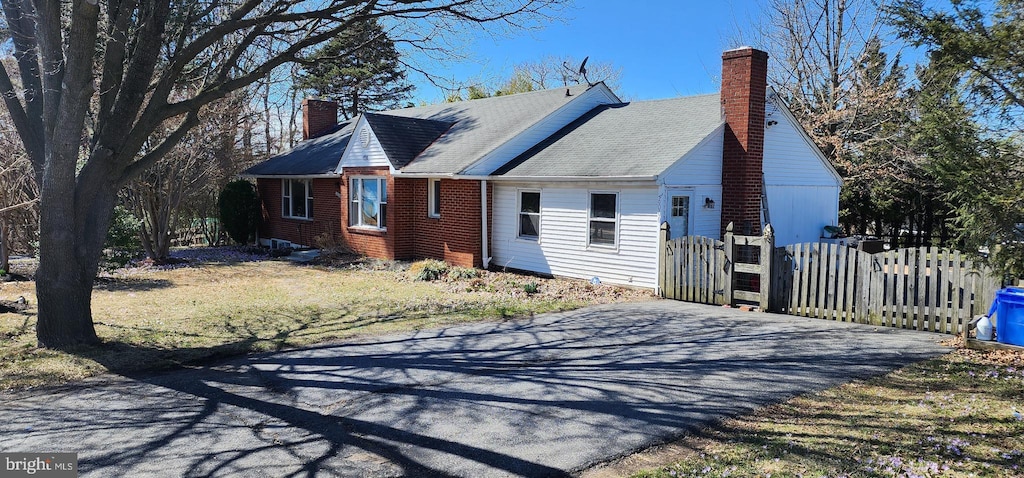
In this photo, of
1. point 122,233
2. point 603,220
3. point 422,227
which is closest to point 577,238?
point 603,220

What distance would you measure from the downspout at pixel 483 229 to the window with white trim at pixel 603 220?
10.4 ft

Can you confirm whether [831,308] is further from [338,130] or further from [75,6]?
[338,130]

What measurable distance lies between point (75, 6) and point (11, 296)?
314 inches

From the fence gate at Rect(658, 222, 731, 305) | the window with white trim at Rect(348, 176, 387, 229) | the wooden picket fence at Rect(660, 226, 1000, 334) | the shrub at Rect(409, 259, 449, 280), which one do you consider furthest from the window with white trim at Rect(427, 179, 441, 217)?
the wooden picket fence at Rect(660, 226, 1000, 334)

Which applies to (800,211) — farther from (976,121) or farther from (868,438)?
(868,438)

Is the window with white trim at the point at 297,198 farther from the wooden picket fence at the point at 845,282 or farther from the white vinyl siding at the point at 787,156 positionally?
the white vinyl siding at the point at 787,156

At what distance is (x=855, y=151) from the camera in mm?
25297

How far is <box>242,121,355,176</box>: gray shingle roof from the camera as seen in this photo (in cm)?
2297

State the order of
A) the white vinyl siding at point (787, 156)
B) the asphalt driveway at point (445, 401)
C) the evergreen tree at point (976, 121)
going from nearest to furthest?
the asphalt driveway at point (445, 401) < the evergreen tree at point (976, 121) < the white vinyl siding at point (787, 156)

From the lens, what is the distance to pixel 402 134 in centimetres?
2056

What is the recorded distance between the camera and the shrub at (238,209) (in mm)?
25688

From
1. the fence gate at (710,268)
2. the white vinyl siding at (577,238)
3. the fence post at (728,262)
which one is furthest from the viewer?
the white vinyl siding at (577,238)

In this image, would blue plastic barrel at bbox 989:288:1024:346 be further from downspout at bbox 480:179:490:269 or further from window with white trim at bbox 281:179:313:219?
window with white trim at bbox 281:179:313:219

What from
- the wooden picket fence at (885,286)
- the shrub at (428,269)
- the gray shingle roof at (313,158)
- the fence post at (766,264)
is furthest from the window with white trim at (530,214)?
the gray shingle roof at (313,158)
